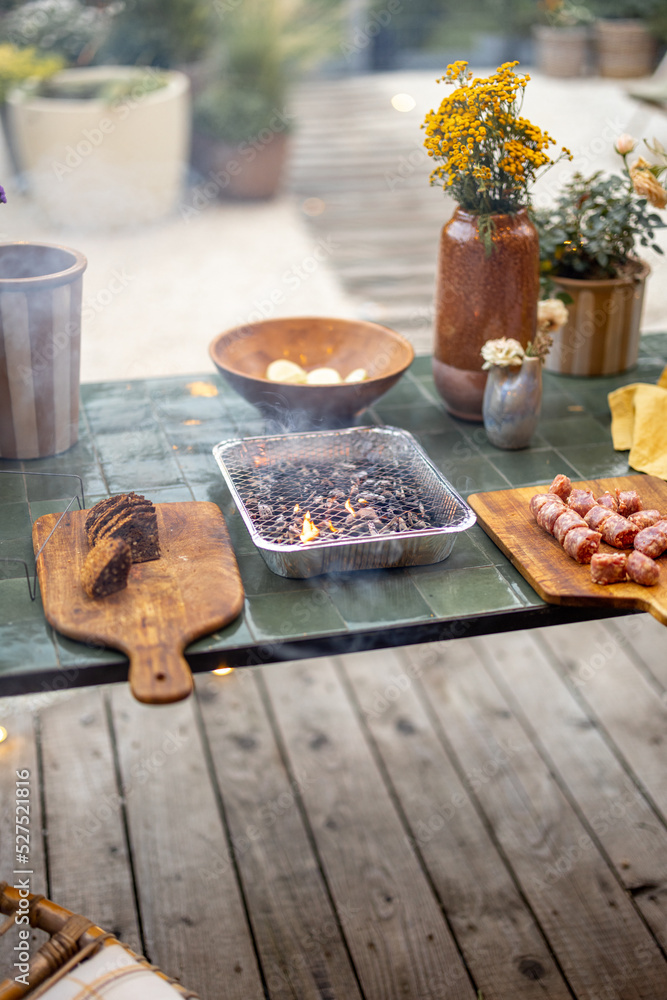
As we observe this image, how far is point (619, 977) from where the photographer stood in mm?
1582

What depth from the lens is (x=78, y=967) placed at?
1074 mm

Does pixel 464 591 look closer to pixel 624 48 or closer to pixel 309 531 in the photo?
pixel 309 531

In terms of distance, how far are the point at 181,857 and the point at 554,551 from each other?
1.03 m

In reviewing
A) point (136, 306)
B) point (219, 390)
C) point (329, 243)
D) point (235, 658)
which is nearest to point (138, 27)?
point (329, 243)

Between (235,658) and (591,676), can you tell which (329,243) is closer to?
(591,676)

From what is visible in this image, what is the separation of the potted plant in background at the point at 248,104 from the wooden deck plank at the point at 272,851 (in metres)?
4.39

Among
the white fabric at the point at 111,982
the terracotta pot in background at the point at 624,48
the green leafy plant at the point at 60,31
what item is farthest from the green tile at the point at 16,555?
the terracotta pot in background at the point at 624,48

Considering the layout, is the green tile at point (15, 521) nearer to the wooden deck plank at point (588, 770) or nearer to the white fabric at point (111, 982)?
the white fabric at point (111, 982)

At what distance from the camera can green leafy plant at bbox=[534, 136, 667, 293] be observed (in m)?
1.80

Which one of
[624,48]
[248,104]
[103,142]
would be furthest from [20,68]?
[624,48]

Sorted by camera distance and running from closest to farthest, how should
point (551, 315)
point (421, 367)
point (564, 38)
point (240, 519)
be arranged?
point (240, 519) < point (551, 315) < point (421, 367) < point (564, 38)

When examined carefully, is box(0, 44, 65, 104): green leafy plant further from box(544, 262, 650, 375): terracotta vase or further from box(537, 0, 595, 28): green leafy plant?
box(537, 0, 595, 28): green leafy plant

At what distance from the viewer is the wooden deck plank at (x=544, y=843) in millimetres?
1604

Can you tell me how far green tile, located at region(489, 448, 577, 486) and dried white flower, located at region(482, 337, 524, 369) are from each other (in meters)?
0.16
